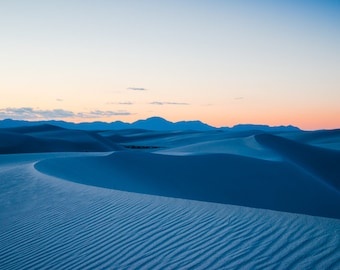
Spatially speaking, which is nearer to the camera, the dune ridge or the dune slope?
the dune ridge

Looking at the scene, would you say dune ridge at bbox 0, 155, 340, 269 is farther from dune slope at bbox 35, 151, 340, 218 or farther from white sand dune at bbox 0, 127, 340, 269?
dune slope at bbox 35, 151, 340, 218

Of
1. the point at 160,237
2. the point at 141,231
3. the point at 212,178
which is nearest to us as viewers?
the point at 160,237

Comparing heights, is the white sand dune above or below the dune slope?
above

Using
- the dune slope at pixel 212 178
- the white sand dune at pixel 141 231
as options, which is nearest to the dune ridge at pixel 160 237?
the white sand dune at pixel 141 231

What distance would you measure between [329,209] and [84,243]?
9964 mm

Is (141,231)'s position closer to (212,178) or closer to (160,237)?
(160,237)

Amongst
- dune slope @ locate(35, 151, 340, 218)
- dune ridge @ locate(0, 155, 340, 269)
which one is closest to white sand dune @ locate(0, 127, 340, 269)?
dune ridge @ locate(0, 155, 340, 269)

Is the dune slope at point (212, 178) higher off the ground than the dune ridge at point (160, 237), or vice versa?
the dune ridge at point (160, 237)

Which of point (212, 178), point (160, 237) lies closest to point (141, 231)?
point (160, 237)

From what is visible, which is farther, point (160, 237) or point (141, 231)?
point (141, 231)

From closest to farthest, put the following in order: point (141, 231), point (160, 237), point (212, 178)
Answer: point (160, 237) < point (141, 231) < point (212, 178)

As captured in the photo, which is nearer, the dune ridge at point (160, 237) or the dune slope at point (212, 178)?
the dune ridge at point (160, 237)

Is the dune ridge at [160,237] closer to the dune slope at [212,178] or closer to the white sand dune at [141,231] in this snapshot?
the white sand dune at [141,231]

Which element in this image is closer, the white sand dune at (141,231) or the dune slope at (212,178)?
the white sand dune at (141,231)
